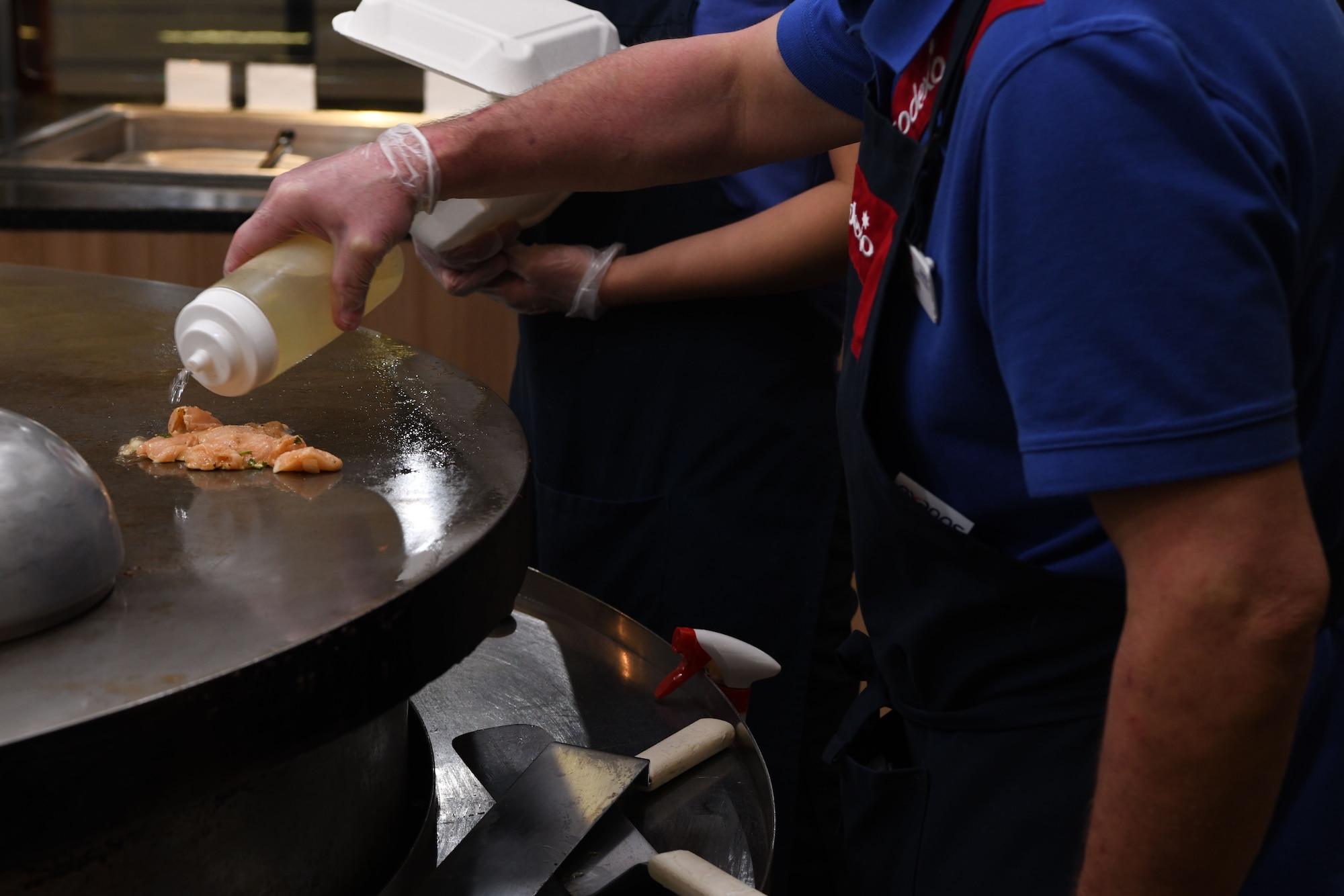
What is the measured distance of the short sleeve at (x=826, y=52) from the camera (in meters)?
1.09

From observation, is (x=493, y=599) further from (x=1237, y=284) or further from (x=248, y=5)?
(x=248, y=5)

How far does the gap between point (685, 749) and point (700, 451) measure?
0.70 meters

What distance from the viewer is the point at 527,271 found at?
1.63m

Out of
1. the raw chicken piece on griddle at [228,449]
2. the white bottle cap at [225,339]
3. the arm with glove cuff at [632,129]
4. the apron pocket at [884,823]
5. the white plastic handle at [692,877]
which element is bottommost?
the apron pocket at [884,823]

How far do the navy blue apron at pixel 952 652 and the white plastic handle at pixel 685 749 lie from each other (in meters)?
0.14

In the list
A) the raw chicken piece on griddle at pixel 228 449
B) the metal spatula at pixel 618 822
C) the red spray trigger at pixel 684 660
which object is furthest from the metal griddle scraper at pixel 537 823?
the raw chicken piece on griddle at pixel 228 449

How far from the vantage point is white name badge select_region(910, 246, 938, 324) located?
30.3 inches

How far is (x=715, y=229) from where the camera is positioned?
64.6 inches

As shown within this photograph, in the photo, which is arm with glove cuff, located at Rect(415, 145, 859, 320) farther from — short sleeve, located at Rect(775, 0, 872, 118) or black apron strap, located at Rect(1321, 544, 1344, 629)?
black apron strap, located at Rect(1321, 544, 1344, 629)

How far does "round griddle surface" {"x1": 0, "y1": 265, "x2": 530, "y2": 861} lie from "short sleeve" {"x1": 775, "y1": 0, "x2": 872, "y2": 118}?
1.47 feet

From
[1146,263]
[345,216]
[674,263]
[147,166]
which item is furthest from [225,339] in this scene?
[147,166]

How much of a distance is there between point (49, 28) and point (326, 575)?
12.8ft

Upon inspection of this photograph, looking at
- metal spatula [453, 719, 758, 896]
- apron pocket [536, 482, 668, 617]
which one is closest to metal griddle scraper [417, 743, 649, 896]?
metal spatula [453, 719, 758, 896]

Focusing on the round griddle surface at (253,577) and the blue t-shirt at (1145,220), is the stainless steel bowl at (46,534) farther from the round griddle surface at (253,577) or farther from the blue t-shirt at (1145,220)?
the blue t-shirt at (1145,220)
